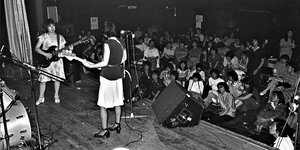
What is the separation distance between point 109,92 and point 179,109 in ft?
3.69

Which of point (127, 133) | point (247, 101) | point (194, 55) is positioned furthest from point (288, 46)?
point (127, 133)

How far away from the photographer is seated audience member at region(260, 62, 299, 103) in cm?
629

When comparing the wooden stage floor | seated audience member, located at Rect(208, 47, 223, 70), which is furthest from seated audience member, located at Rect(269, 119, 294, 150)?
seated audience member, located at Rect(208, 47, 223, 70)

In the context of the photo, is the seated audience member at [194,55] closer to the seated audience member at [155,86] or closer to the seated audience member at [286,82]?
the seated audience member at [155,86]

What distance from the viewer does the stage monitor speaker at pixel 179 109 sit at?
5160mm

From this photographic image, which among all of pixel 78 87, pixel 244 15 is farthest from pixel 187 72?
pixel 244 15

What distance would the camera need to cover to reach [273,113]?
18.1 feet

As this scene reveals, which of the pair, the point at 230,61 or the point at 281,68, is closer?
the point at 281,68

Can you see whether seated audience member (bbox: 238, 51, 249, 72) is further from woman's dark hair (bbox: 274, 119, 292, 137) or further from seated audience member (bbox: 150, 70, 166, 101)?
woman's dark hair (bbox: 274, 119, 292, 137)

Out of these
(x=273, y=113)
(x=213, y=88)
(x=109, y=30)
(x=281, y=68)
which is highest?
(x=109, y=30)

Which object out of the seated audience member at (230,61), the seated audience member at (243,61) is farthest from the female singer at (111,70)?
the seated audience member at (243,61)

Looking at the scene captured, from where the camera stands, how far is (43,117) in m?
5.77

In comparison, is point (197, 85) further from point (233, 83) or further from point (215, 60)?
point (215, 60)

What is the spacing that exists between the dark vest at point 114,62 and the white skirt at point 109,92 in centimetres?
10
